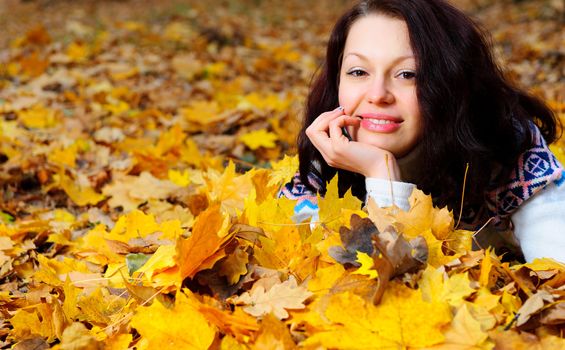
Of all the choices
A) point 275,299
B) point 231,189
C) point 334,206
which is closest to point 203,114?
point 231,189

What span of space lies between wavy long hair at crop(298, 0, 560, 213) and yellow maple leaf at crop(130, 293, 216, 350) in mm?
1017

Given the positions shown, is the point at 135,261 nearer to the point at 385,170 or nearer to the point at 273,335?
the point at 273,335

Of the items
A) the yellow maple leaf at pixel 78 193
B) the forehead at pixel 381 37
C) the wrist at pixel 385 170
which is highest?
the forehead at pixel 381 37

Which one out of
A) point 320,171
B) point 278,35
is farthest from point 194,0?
point 320,171

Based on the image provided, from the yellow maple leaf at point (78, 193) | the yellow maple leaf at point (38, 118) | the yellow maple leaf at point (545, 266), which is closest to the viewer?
the yellow maple leaf at point (545, 266)

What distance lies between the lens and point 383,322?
3.91ft

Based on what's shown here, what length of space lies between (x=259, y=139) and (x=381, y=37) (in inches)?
55.2

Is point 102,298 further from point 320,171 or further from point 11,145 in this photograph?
point 11,145

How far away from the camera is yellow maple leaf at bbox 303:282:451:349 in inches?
46.1

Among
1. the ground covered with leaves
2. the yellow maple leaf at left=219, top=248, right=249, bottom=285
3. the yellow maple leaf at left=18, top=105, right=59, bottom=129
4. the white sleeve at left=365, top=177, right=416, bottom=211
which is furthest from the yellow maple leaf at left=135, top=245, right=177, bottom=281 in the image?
the yellow maple leaf at left=18, top=105, right=59, bottom=129

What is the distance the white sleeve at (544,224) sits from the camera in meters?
1.92

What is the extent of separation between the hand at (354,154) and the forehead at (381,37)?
248mm

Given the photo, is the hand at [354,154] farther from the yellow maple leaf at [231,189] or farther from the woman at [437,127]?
the yellow maple leaf at [231,189]

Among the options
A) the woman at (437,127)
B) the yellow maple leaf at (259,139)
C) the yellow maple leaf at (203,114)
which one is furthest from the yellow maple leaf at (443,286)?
the yellow maple leaf at (203,114)
